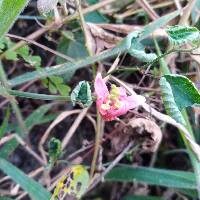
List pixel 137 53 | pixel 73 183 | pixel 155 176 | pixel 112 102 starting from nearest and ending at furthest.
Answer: pixel 112 102 → pixel 137 53 → pixel 73 183 → pixel 155 176

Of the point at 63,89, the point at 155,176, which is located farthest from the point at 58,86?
the point at 155,176

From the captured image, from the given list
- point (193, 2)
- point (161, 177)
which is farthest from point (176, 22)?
point (161, 177)

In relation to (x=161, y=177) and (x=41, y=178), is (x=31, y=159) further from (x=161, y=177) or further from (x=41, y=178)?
(x=161, y=177)

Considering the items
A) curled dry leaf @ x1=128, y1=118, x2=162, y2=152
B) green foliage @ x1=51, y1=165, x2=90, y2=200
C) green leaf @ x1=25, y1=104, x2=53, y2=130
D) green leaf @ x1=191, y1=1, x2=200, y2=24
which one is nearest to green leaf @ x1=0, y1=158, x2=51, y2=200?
green foliage @ x1=51, y1=165, x2=90, y2=200

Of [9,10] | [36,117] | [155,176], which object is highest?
[9,10]

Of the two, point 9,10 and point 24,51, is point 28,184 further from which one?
point 9,10

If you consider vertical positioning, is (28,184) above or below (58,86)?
below

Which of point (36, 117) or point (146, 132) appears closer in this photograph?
point (146, 132)

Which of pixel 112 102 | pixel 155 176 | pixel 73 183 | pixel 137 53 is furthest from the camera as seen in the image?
pixel 155 176

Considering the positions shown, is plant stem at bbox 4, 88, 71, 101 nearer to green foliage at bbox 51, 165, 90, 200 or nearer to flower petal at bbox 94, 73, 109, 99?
flower petal at bbox 94, 73, 109, 99
